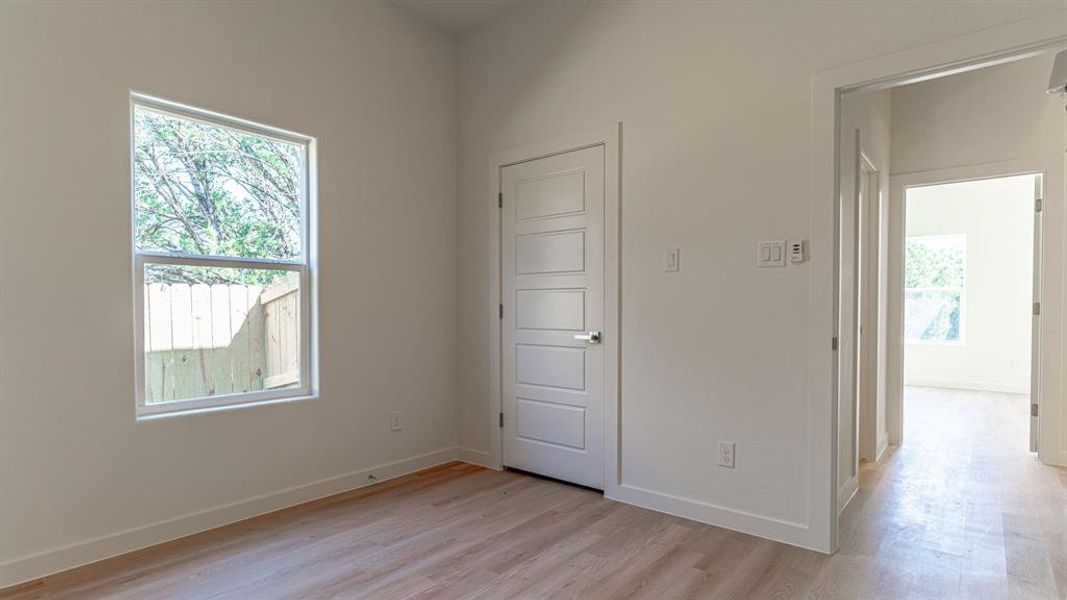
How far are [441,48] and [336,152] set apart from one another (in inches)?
48.6

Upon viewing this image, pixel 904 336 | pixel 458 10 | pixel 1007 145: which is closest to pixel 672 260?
pixel 458 10

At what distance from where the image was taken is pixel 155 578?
2.30 meters

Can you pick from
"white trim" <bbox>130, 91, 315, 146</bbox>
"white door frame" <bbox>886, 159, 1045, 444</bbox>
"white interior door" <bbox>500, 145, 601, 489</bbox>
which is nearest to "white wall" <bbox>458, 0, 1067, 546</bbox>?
"white interior door" <bbox>500, 145, 601, 489</bbox>

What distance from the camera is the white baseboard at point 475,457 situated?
3.93 meters

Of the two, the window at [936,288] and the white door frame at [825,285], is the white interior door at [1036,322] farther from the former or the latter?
the window at [936,288]

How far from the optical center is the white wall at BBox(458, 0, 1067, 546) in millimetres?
2574

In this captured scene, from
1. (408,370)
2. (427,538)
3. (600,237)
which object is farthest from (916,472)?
(408,370)

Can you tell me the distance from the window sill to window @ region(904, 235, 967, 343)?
25.7ft

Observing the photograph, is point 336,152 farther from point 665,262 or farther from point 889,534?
point 889,534

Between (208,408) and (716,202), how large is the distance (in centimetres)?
280

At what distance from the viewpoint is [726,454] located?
9.25 feet

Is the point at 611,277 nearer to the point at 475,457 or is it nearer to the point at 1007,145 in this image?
the point at 475,457

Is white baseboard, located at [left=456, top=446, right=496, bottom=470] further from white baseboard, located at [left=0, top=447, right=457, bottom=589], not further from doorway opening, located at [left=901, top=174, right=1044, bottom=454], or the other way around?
doorway opening, located at [left=901, top=174, right=1044, bottom=454]

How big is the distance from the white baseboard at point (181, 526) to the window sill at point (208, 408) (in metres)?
0.49
